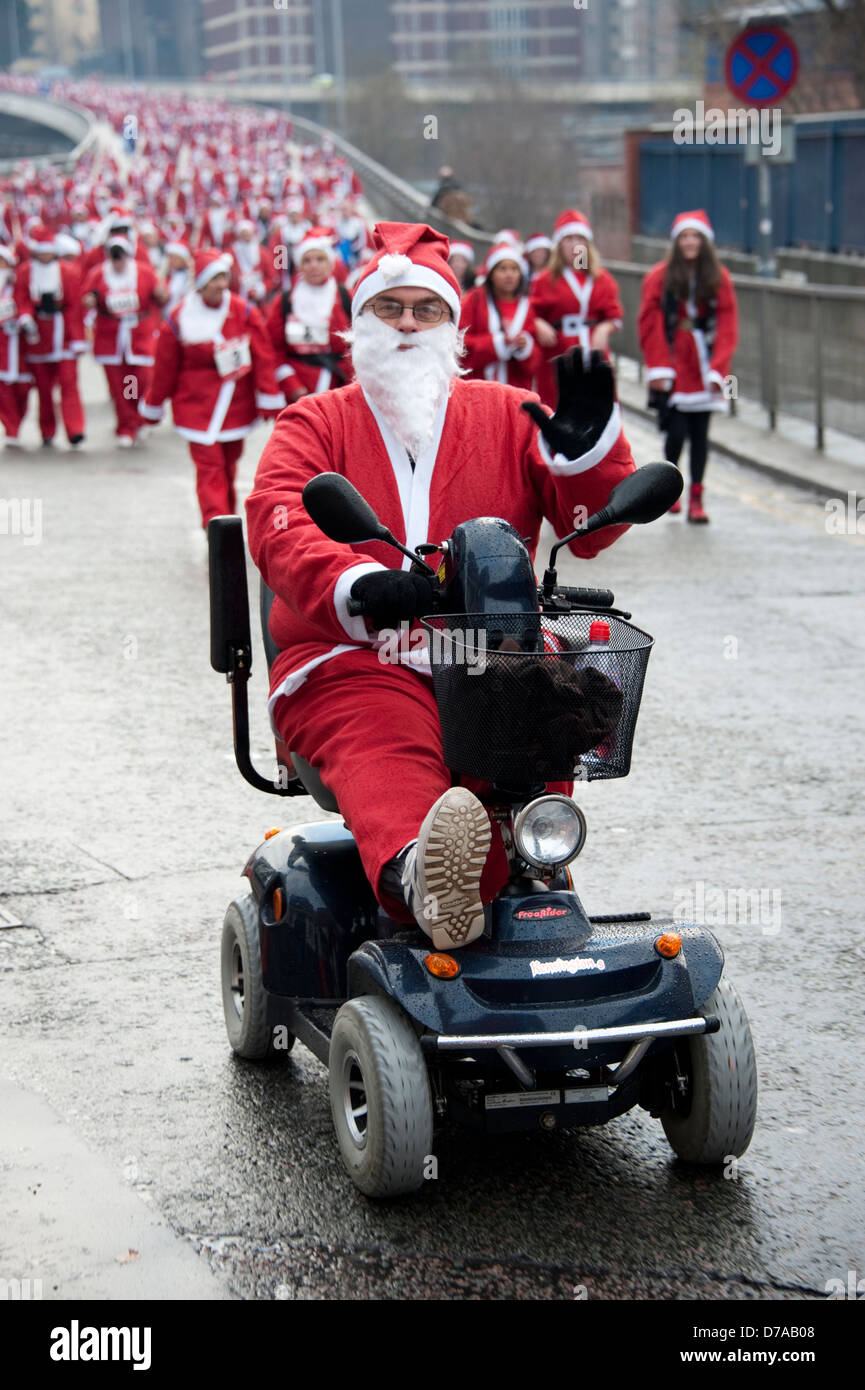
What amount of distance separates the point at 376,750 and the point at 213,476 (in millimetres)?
8562

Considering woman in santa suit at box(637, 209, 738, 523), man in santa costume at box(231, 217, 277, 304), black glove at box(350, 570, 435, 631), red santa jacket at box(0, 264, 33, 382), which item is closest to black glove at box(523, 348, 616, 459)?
black glove at box(350, 570, 435, 631)

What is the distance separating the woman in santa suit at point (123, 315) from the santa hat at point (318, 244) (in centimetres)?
554

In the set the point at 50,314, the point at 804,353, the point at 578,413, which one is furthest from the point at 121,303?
Result: the point at 578,413

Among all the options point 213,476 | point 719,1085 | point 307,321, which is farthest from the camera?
point 307,321

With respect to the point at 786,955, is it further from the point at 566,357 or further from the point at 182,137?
the point at 182,137

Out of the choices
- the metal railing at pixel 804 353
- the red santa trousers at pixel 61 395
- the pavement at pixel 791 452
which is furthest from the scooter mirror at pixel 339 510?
the red santa trousers at pixel 61 395

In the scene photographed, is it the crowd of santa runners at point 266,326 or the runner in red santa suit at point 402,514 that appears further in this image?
the crowd of santa runners at point 266,326

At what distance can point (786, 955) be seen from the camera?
5207 mm

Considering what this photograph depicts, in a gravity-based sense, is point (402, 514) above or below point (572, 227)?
below

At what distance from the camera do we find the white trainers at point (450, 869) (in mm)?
3537

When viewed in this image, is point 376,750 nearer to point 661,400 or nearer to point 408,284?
point 408,284

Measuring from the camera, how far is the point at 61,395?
18.0 meters

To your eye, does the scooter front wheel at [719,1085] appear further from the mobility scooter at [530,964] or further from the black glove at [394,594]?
the black glove at [394,594]

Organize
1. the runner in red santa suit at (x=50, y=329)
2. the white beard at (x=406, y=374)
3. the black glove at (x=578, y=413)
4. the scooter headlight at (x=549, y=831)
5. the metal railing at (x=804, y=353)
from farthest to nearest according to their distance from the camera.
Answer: the runner in red santa suit at (x=50, y=329), the metal railing at (x=804, y=353), the white beard at (x=406, y=374), the black glove at (x=578, y=413), the scooter headlight at (x=549, y=831)
